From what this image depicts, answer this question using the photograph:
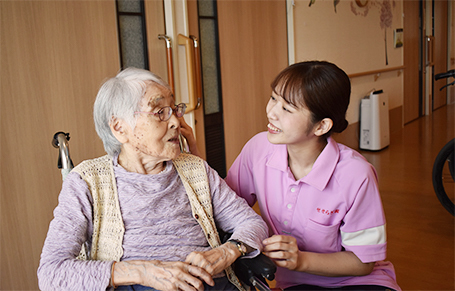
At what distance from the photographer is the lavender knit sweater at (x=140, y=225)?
1.21 metres

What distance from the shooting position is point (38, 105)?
2316mm

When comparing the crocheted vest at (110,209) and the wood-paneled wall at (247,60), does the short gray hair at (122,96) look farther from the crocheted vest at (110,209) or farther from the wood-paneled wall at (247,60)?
the wood-paneled wall at (247,60)

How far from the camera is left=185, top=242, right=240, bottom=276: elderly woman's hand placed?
50.1 inches

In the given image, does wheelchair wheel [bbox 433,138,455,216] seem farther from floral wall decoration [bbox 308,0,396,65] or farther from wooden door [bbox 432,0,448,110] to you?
wooden door [bbox 432,0,448,110]

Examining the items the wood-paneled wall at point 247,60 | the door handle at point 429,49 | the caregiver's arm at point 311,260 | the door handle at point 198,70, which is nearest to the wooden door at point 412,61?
the door handle at point 429,49

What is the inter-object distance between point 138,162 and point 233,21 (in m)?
2.44

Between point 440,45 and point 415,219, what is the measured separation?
22.5 feet

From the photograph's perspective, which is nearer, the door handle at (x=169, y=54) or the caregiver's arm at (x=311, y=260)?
the caregiver's arm at (x=311, y=260)

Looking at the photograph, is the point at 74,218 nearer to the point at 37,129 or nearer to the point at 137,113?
the point at 137,113

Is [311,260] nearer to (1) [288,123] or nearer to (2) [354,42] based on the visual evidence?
(1) [288,123]

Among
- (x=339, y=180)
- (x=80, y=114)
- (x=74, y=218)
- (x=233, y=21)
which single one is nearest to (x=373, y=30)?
(x=233, y=21)

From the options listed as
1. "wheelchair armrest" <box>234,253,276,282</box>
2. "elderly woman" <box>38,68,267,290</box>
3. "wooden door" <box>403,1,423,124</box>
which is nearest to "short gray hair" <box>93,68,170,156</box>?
"elderly woman" <box>38,68,267,290</box>

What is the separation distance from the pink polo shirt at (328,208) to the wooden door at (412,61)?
6290mm

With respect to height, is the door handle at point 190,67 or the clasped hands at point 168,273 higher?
the door handle at point 190,67
